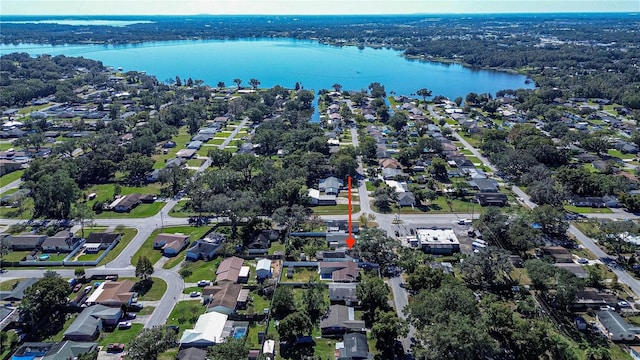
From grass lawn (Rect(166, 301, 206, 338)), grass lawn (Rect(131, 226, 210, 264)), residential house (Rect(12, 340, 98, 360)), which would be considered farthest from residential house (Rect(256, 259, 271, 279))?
residential house (Rect(12, 340, 98, 360))

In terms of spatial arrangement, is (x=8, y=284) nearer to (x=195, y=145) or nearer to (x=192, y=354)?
(x=192, y=354)

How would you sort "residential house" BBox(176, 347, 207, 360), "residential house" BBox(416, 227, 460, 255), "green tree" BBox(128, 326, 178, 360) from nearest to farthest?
"green tree" BBox(128, 326, 178, 360) < "residential house" BBox(176, 347, 207, 360) < "residential house" BBox(416, 227, 460, 255)

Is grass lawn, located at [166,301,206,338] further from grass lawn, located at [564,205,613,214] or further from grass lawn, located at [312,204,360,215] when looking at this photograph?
grass lawn, located at [564,205,613,214]

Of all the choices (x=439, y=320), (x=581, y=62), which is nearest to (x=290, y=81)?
(x=581, y=62)

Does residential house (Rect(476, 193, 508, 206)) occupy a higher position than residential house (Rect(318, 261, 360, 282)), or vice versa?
residential house (Rect(476, 193, 508, 206))

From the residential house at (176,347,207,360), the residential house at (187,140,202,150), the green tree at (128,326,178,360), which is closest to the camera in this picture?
the green tree at (128,326,178,360)

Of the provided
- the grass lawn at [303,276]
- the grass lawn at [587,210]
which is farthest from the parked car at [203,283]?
the grass lawn at [587,210]

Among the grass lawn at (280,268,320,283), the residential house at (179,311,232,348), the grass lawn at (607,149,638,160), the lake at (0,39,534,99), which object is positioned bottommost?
the grass lawn at (280,268,320,283)

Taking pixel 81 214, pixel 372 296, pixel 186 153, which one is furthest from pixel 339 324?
pixel 186 153
